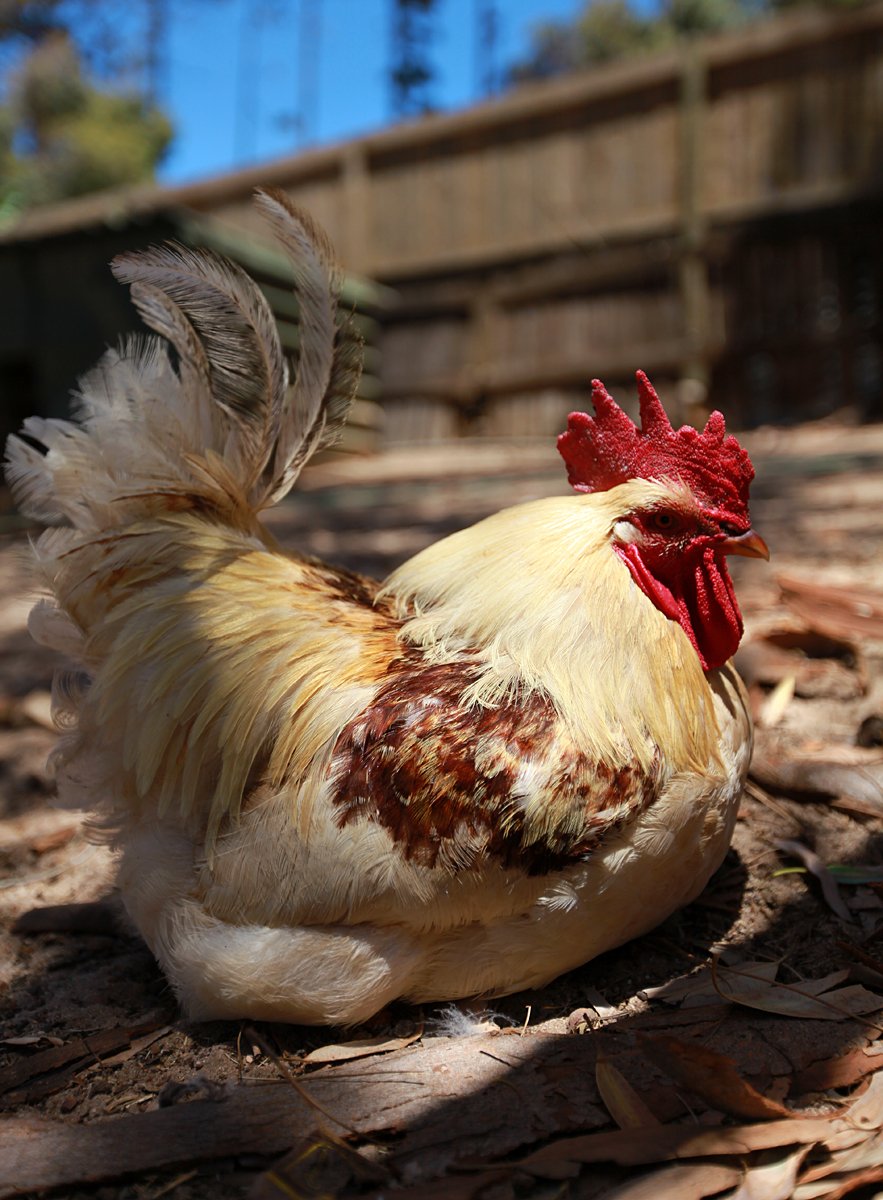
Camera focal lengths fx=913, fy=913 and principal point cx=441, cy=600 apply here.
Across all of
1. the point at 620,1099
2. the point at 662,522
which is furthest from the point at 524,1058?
the point at 662,522

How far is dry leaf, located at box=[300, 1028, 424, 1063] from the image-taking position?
228cm

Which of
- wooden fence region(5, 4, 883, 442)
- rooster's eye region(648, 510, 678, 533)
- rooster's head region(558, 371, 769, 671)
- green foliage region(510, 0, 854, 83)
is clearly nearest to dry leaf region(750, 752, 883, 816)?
rooster's head region(558, 371, 769, 671)

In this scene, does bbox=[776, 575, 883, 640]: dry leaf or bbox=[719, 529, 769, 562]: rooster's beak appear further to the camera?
bbox=[776, 575, 883, 640]: dry leaf

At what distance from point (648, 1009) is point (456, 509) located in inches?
218

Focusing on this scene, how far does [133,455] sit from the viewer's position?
2.64 meters

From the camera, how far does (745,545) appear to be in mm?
2480

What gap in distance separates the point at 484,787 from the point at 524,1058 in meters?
0.69

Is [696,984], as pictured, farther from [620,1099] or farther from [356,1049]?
[356,1049]

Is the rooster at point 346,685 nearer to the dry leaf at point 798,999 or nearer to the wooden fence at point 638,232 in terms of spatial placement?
the dry leaf at point 798,999

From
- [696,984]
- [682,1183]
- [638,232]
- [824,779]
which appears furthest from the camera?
[638,232]

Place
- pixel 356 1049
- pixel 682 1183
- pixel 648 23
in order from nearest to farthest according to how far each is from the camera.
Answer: pixel 682 1183, pixel 356 1049, pixel 648 23

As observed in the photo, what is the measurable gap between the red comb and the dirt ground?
3.98 feet

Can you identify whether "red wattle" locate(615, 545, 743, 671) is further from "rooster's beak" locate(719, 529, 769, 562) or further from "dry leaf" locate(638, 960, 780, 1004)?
"dry leaf" locate(638, 960, 780, 1004)

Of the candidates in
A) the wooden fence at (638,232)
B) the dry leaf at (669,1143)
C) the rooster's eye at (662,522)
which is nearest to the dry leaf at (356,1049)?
the dry leaf at (669,1143)
